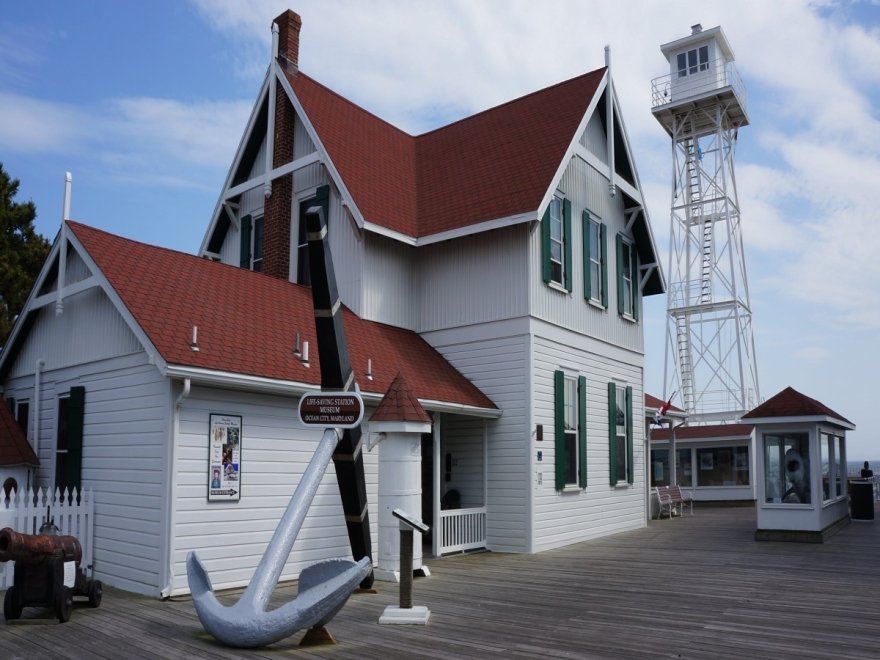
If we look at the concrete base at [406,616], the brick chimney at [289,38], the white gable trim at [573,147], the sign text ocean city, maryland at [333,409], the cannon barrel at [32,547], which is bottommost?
the concrete base at [406,616]

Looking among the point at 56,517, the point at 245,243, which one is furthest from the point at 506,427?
the point at 56,517

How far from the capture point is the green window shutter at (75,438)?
12094 millimetres

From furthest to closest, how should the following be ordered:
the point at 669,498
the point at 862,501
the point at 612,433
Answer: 1. the point at 669,498
2. the point at 862,501
3. the point at 612,433

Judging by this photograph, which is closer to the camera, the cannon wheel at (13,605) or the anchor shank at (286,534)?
the anchor shank at (286,534)

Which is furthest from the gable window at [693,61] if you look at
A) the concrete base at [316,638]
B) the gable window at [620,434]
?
the concrete base at [316,638]

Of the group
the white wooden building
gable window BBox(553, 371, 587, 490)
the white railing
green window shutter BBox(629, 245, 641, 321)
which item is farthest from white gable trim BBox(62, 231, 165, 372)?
green window shutter BBox(629, 245, 641, 321)

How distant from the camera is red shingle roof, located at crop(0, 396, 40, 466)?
42.0 ft

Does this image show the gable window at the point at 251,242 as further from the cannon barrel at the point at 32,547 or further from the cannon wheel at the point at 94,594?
the cannon barrel at the point at 32,547

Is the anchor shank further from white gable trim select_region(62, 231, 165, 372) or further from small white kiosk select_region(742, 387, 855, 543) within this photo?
small white kiosk select_region(742, 387, 855, 543)

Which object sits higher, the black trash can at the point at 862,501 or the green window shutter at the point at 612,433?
the green window shutter at the point at 612,433

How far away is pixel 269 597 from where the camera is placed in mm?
7680

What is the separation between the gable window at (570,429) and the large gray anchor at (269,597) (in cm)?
860

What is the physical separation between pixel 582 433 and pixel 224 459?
27.1ft

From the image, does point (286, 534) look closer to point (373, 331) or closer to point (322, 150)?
point (373, 331)
